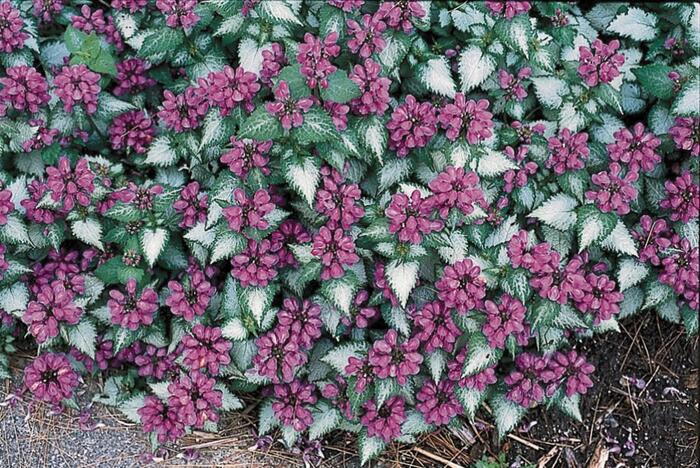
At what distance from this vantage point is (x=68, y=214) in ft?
10.4

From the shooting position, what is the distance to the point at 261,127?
9.17ft

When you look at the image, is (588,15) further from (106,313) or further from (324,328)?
(106,313)

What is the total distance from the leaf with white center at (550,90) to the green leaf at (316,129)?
1.00m

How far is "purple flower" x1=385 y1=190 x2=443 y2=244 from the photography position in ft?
9.05

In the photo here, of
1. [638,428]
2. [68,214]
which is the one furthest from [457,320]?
[68,214]

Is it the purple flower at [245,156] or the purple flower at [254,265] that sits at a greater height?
the purple flower at [245,156]

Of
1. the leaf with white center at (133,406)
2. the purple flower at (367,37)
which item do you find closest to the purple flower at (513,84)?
the purple flower at (367,37)

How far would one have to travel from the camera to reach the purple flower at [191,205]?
3.03 metres

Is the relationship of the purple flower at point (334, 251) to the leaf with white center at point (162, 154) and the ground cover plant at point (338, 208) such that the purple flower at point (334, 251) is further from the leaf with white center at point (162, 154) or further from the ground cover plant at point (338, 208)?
the leaf with white center at point (162, 154)

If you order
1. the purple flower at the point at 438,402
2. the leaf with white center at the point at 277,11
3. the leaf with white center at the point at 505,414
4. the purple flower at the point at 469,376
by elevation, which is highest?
the leaf with white center at the point at 277,11

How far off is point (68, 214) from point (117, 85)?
69 cm

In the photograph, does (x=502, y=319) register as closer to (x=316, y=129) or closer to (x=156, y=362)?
(x=316, y=129)

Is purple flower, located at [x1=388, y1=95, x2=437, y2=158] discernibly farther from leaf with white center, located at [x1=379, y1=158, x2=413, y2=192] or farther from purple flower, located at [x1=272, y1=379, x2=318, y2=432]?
purple flower, located at [x1=272, y1=379, x2=318, y2=432]

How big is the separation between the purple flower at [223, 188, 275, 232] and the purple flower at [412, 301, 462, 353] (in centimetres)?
66
